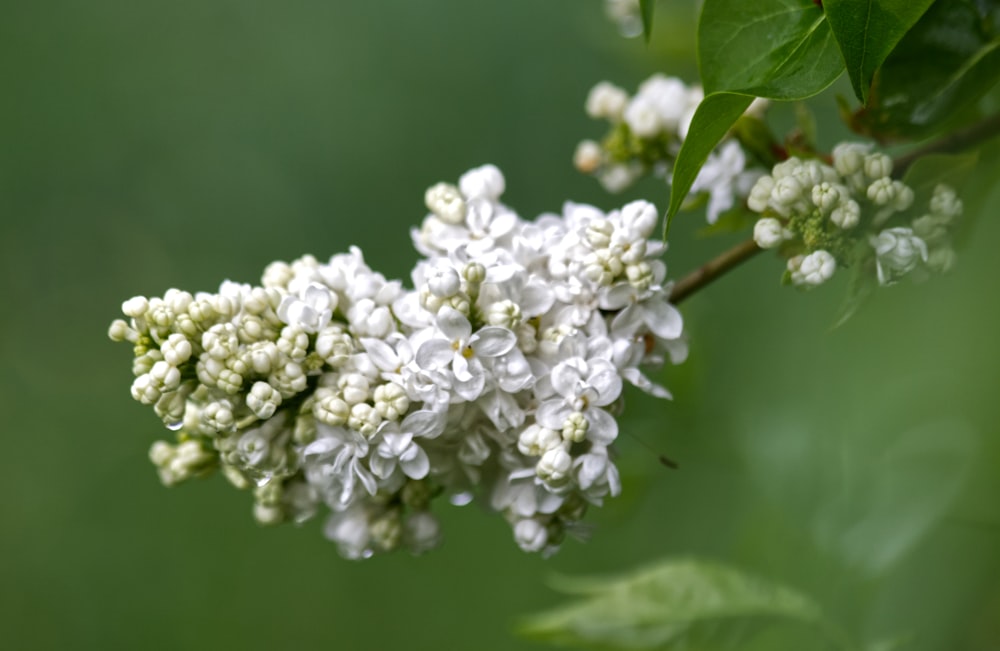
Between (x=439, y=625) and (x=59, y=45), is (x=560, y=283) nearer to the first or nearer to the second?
(x=439, y=625)

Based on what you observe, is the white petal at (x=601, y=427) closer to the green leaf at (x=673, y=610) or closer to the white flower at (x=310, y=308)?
the white flower at (x=310, y=308)

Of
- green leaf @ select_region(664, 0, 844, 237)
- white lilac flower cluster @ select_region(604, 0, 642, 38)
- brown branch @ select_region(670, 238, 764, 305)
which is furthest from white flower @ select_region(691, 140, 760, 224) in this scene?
white lilac flower cluster @ select_region(604, 0, 642, 38)

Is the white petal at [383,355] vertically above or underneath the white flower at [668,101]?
underneath

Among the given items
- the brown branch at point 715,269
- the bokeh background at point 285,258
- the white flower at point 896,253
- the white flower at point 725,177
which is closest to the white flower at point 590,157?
the white flower at point 725,177

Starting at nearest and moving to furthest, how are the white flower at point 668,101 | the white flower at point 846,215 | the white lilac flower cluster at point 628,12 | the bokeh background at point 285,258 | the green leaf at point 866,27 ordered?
the green leaf at point 866,27 < the white flower at point 846,215 < the white flower at point 668,101 < the white lilac flower cluster at point 628,12 < the bokeh background at point 285,258

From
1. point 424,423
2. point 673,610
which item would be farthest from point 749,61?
point 673,610

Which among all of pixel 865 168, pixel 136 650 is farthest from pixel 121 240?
pixel 865 168
